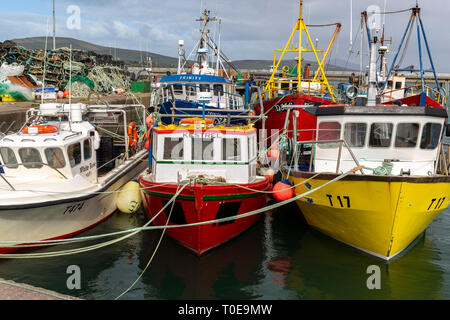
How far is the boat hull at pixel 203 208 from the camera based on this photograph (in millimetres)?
9383

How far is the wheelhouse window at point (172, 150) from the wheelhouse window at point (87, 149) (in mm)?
2646

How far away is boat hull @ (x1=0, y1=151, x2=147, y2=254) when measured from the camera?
29.9ft

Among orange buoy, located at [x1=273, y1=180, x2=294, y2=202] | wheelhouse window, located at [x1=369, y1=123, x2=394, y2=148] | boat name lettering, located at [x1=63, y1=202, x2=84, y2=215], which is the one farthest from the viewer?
orange buoy, located at [x1=273, y1=180, x2=294, y2=202]

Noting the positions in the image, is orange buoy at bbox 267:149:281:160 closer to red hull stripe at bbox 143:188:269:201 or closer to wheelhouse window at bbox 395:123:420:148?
red hull stripe at bbox 143:188:269:201

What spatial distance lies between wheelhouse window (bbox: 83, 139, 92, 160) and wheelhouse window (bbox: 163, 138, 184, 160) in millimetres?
2646

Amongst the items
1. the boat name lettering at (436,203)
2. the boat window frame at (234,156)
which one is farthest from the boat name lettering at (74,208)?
the boat name lettering at (436,203)

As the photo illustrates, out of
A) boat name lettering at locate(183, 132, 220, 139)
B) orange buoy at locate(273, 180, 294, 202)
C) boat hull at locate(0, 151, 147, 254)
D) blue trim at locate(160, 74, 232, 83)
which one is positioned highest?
blue trim at locate(160, 74, 232, 83)

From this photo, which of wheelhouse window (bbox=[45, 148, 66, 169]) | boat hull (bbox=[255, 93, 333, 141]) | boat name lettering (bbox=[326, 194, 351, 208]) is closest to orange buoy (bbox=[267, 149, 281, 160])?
boat hull (bbox=[255, 93, 333, 141])

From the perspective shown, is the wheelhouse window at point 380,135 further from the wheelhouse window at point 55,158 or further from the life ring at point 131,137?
the life ring at point 131,137

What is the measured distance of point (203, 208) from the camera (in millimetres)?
9367

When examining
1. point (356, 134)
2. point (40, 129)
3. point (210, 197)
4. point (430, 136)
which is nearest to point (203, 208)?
point (210, 197)

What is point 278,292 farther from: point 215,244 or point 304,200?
point 304,200

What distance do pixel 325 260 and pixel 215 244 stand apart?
106 inches

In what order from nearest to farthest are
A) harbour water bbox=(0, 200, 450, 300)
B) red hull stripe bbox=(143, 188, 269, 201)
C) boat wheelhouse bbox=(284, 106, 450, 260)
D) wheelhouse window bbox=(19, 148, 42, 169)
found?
harbour water bbox=(0, 200, 450, 300) < boat wheelhouse bbox=(284, 106, 450, 260) < red hull stripe bbox=(143, 188, 269, 201) < wheelhouse window bbox=(19, 148, 42, 169)
